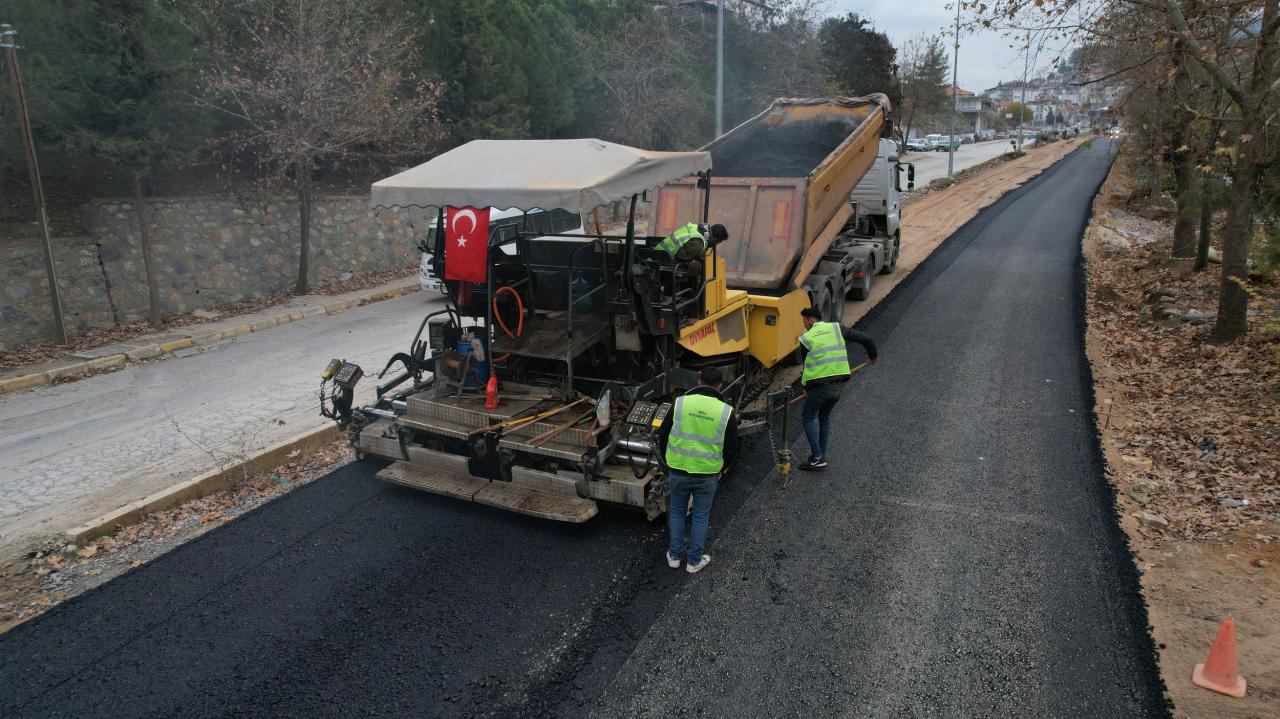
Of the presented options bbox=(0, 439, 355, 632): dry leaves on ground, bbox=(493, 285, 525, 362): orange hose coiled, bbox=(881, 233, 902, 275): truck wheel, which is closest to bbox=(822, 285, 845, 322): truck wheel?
bbox=(881, 233, 902, 275): truck wheel

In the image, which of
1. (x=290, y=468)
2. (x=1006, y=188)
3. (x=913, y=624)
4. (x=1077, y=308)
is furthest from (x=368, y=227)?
(x=1006, y=188)

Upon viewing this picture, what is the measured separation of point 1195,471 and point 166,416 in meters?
10.9

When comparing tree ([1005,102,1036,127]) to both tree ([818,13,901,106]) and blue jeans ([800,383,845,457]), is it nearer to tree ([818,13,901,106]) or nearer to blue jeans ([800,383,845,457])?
tree ([818,13,901,106])

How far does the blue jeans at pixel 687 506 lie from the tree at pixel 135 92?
11698mm

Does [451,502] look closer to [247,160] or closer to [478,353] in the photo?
[478,353]

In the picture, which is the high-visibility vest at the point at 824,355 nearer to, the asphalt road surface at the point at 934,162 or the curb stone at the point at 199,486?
the curb stone at the point at 199,486

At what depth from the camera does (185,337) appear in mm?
12500

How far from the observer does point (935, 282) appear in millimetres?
14414

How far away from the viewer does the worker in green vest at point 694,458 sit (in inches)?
201

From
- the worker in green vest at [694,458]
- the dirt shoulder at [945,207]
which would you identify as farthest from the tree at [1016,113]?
the worker in green vest at [694,458]

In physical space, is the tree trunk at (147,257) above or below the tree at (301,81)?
below

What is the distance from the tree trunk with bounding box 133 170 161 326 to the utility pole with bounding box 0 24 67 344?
1305 millimetres

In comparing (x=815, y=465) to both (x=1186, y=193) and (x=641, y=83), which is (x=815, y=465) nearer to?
(x=1186, y=193)

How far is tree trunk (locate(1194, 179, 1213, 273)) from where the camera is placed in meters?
13.4
